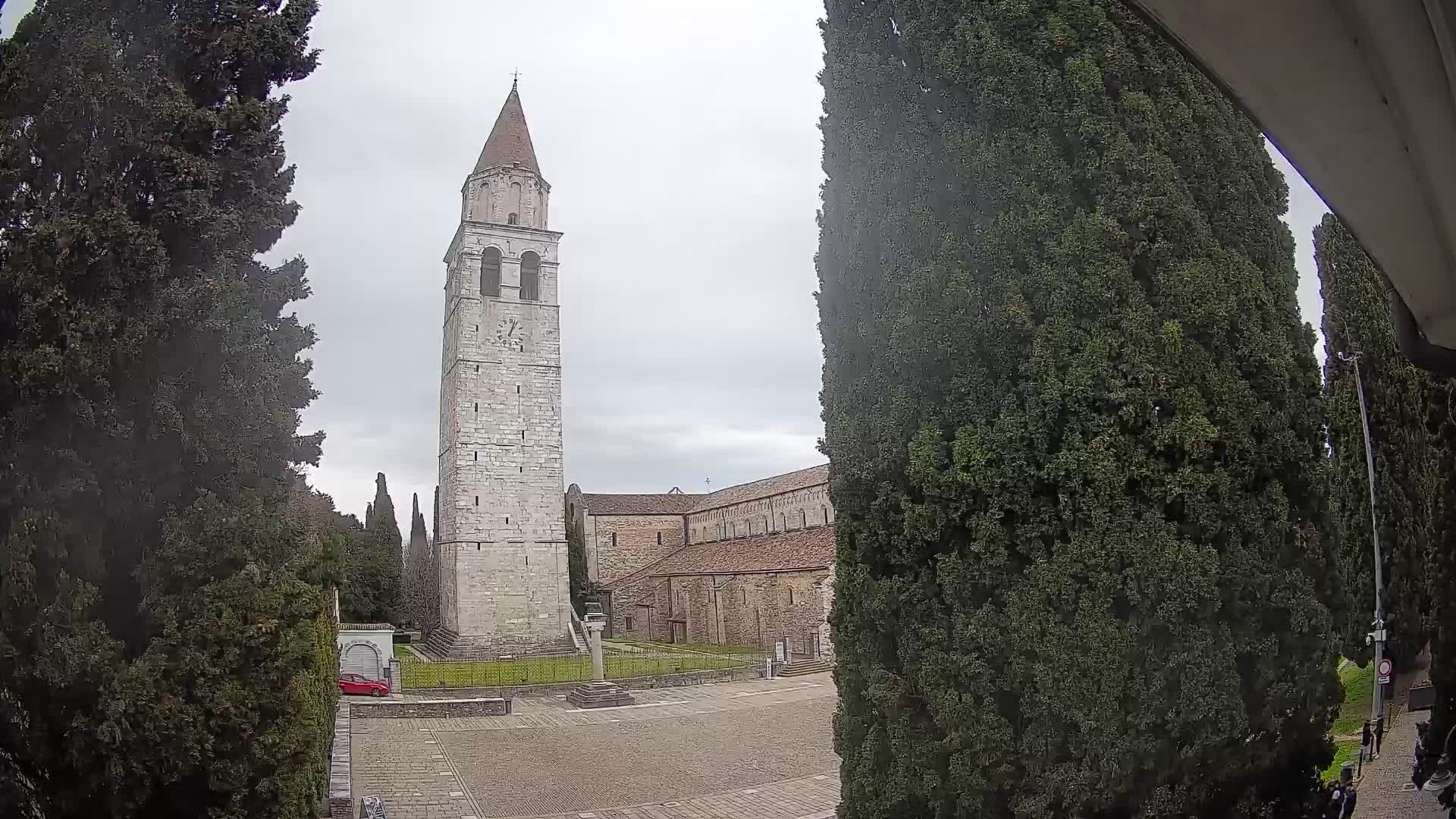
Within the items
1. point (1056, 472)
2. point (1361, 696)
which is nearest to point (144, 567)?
point (1056, 472)

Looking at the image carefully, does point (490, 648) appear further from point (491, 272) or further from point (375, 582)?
point (491, 272)

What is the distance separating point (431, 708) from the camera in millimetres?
20500

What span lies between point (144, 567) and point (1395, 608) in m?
16.1

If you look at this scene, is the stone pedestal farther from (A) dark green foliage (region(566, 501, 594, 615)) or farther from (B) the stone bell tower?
(A) dark green foliage (region(566, 501, 594, 615))

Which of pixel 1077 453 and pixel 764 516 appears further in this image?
pixel 764 516

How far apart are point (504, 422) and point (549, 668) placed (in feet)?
35.0

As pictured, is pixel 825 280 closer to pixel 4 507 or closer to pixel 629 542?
pixel 4 507

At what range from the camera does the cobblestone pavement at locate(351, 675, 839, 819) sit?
41.1ft

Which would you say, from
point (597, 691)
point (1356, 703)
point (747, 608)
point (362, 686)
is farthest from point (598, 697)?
point (1356, 703)

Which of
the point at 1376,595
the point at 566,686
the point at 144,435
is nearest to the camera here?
the point at 144,435

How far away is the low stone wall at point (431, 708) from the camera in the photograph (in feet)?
66.1

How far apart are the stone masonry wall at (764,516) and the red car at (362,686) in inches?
721

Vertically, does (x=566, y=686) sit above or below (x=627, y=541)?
below

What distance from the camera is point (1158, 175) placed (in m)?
5.00
